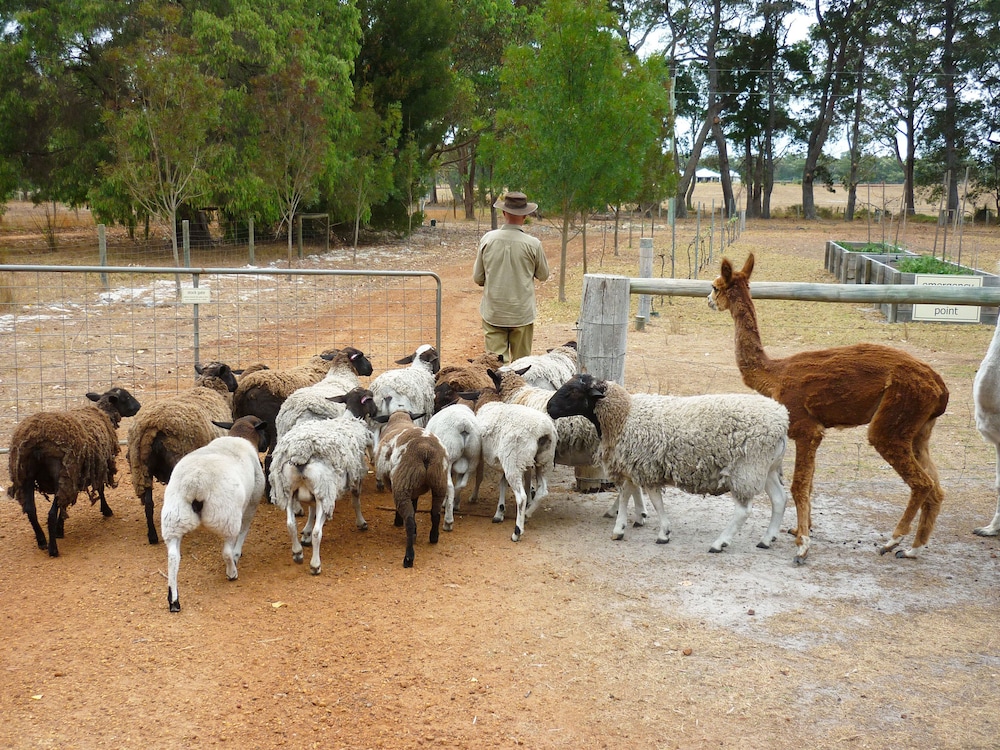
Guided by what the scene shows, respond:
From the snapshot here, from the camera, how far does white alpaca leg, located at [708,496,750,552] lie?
6.23m

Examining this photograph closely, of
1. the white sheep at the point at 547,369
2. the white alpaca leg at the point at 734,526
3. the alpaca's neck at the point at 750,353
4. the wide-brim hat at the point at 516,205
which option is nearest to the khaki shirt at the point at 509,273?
the wide-brim hat at the point at 516,205

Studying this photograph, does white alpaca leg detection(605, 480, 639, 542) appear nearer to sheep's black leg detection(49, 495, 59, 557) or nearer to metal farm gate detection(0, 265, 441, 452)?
metal farm gate detection(0, 265, 441, 452)

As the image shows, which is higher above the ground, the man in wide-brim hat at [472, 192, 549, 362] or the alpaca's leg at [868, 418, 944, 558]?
the man in wide-brim hat at [472, 192, 549, 362]

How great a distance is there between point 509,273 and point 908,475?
4354 mm

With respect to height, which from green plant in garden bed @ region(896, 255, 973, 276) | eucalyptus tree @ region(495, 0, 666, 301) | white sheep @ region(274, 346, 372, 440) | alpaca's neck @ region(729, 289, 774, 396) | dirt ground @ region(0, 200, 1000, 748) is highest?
eucalyptus tree @ region(495, 0, 666, 301)

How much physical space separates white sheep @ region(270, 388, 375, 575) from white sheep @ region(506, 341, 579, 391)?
2.22 m

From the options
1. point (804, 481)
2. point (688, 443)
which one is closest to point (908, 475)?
point (804, 481)

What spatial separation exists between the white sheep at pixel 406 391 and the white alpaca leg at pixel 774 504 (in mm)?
2901

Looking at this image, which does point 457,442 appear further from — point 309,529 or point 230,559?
point 230,559

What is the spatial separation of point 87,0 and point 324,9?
24.5ft

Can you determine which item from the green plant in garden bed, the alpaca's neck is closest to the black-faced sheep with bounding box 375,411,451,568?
the alpaca's neck

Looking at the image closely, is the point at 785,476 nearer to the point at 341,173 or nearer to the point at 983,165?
the point at 341,173

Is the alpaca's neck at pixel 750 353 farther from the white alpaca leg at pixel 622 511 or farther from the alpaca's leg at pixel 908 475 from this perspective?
the white alpaca leg at pixel 622 511

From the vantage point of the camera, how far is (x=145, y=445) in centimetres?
636
